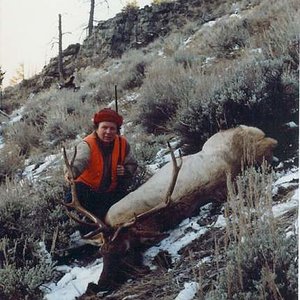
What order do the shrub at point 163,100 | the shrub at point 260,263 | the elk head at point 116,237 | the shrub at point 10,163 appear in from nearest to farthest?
the shrub at point 260,263 < the elk head at point 116,237 < the shrub at point 163,100 < the shrub at point 10,163

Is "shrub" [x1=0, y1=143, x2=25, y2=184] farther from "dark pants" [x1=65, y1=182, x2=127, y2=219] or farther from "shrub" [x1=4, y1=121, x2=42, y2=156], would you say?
"dark pants" [x1=65, y1=182, x2=127, y2=219]

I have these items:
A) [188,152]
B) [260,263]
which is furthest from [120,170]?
[260,263]

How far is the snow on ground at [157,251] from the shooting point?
2.53m

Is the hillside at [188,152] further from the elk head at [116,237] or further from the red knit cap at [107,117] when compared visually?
the red knit cap at [107,117]

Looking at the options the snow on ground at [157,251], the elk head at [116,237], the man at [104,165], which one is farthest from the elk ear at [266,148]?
the man at [104,165]

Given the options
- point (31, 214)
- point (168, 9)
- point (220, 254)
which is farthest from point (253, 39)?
point (168, 9)

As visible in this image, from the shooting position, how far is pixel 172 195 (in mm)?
2740

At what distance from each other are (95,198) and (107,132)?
0.39 meters

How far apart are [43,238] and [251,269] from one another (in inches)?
50.6

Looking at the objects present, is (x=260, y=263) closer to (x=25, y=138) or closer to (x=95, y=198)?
(x=95, y=198)

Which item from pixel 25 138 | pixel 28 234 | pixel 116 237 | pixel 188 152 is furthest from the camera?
pixel 25 138

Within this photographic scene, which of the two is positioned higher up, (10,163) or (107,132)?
(107,132)

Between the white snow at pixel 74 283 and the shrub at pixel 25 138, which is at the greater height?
the shrub at pixel 25 138

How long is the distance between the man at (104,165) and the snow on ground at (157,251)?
0.43 m
